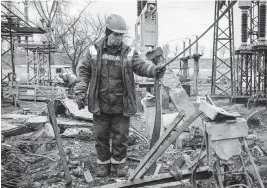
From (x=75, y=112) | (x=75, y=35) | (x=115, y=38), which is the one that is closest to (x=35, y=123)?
(x=75, y=112)

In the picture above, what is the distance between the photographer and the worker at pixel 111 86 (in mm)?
4059

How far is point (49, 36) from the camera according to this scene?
95.3 ft

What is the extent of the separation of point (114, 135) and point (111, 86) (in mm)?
717

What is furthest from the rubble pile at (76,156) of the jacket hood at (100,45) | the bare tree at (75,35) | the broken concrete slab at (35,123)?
the bare tree at (75,35)

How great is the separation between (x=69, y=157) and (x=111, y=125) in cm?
112

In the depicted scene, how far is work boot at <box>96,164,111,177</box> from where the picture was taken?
414cm

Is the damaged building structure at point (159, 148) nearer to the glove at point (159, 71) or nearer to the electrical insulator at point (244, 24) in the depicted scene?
the glove at point (159, 71)

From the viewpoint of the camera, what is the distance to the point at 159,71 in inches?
134

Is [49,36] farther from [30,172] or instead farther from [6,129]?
[30,172]

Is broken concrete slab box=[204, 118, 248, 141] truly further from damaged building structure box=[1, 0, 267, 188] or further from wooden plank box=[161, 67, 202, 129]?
wooden plank box=[161, 67, 202, 129]

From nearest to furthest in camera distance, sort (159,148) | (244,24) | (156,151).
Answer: (156,151) → (159,148) → (244,24)

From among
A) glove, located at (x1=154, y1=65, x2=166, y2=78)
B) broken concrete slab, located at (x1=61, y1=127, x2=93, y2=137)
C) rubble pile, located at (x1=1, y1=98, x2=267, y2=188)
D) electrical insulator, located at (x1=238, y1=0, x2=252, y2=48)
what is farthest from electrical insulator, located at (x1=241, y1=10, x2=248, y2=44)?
glove, located at (x1=154, y1=65, x2=166, y2=78)

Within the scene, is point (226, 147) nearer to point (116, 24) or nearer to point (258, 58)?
point (116, 24)

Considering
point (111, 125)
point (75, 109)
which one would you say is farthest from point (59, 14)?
point (111, 125)
